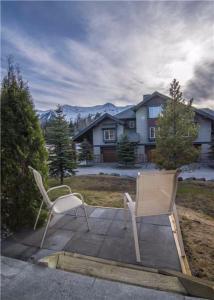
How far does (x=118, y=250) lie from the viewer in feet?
7.79

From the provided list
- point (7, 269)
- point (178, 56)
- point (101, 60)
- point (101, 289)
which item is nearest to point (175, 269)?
point (101, 289)

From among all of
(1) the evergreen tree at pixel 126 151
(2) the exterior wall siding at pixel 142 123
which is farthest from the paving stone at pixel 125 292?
(2) the exterior wall siding at pixel 142 123

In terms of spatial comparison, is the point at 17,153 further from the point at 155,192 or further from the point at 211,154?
the point at 211,154

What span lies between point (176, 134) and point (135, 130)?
11427 mm

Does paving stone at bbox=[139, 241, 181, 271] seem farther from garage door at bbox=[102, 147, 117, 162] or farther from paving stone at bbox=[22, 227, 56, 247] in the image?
garage door at bbox=[102, 147, 117, 162]

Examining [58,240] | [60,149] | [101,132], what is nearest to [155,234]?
[58,240]

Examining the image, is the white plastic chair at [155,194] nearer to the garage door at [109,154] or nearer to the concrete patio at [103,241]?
the concrete patio at [103,241]

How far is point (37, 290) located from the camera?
179cm

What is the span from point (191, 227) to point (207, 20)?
3.74m

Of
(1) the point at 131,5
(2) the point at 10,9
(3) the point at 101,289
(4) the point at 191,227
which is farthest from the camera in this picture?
(1) the point at 131,5

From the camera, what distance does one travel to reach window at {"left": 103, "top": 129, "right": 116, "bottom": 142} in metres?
21.7

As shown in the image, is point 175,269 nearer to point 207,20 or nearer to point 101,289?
point 101,289

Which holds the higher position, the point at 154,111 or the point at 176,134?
the point at 154,111

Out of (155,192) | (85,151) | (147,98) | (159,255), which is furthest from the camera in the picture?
(85,151)
